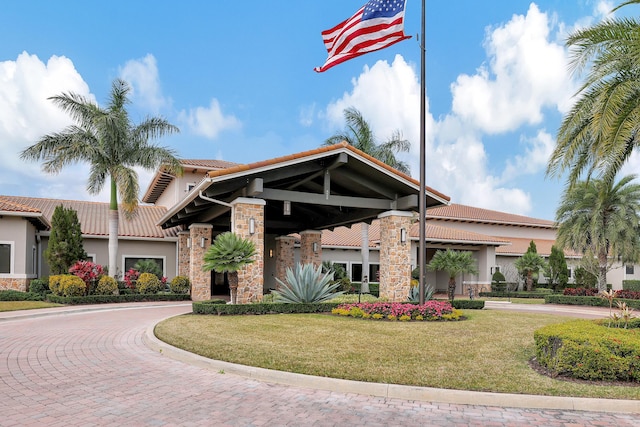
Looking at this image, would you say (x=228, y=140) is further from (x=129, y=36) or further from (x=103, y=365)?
(x=103, y=365)

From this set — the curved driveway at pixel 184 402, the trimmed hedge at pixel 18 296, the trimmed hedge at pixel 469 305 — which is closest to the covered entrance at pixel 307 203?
the trimmed hedge at pixel 469 305

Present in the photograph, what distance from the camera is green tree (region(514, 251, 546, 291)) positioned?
3350 centimetres

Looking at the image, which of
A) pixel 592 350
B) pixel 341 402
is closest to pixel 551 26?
pixel 592 350

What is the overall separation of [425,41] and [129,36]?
999cm

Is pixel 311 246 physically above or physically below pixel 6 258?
above

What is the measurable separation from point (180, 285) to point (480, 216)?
87.4 feet

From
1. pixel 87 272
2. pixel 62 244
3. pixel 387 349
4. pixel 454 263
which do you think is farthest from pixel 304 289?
pixel 62 244

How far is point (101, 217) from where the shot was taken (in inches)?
1161

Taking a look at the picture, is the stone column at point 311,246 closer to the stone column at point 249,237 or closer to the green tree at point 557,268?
the stone column at point 249,237

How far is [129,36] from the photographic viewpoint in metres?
16.9

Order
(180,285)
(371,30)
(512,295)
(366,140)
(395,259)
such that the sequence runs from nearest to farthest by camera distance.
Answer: (371,30) → (395,259) → (180,285) → (366,140) → (512,295)

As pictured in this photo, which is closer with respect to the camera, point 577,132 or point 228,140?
point 577,132

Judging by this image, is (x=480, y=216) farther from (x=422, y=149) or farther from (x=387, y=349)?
(x=387, y=349)

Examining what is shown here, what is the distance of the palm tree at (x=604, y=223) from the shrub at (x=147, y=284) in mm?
21488
